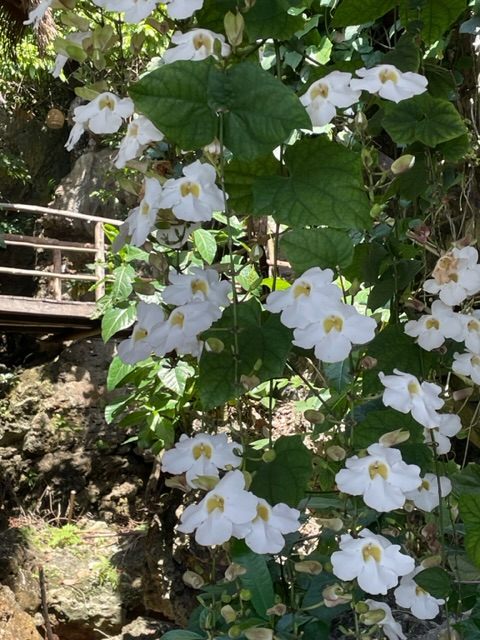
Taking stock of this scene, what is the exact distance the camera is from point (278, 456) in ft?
1.95

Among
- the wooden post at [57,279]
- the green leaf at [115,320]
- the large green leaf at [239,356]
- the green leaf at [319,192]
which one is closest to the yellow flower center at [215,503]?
the large green leaf at [239,356]

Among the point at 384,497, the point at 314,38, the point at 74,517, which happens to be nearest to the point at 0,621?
the point at 74,517

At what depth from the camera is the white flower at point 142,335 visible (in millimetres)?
604

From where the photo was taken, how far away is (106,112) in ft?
1.98

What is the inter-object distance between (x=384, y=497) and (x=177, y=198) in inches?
9.8

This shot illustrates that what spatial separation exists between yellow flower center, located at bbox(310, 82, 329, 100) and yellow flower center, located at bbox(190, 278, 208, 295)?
0.54 feet

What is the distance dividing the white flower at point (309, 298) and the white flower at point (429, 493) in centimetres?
19

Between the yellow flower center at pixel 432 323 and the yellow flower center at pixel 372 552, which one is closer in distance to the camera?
the yellow flower center at pixel 372 552

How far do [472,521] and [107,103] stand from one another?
0.42 metres

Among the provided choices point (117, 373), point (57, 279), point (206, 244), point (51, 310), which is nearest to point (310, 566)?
point (206, 244)

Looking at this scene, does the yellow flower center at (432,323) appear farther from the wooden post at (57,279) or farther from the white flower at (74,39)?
the wooden post at (57,279)

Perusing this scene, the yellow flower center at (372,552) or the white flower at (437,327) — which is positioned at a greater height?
the white flower at (437,327)

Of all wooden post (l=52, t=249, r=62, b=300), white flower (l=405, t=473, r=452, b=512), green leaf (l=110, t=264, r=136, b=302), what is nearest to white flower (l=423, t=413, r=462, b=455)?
white flower (l=405, t=473, r=452, b=512)

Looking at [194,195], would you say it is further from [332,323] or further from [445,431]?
[445,431]
